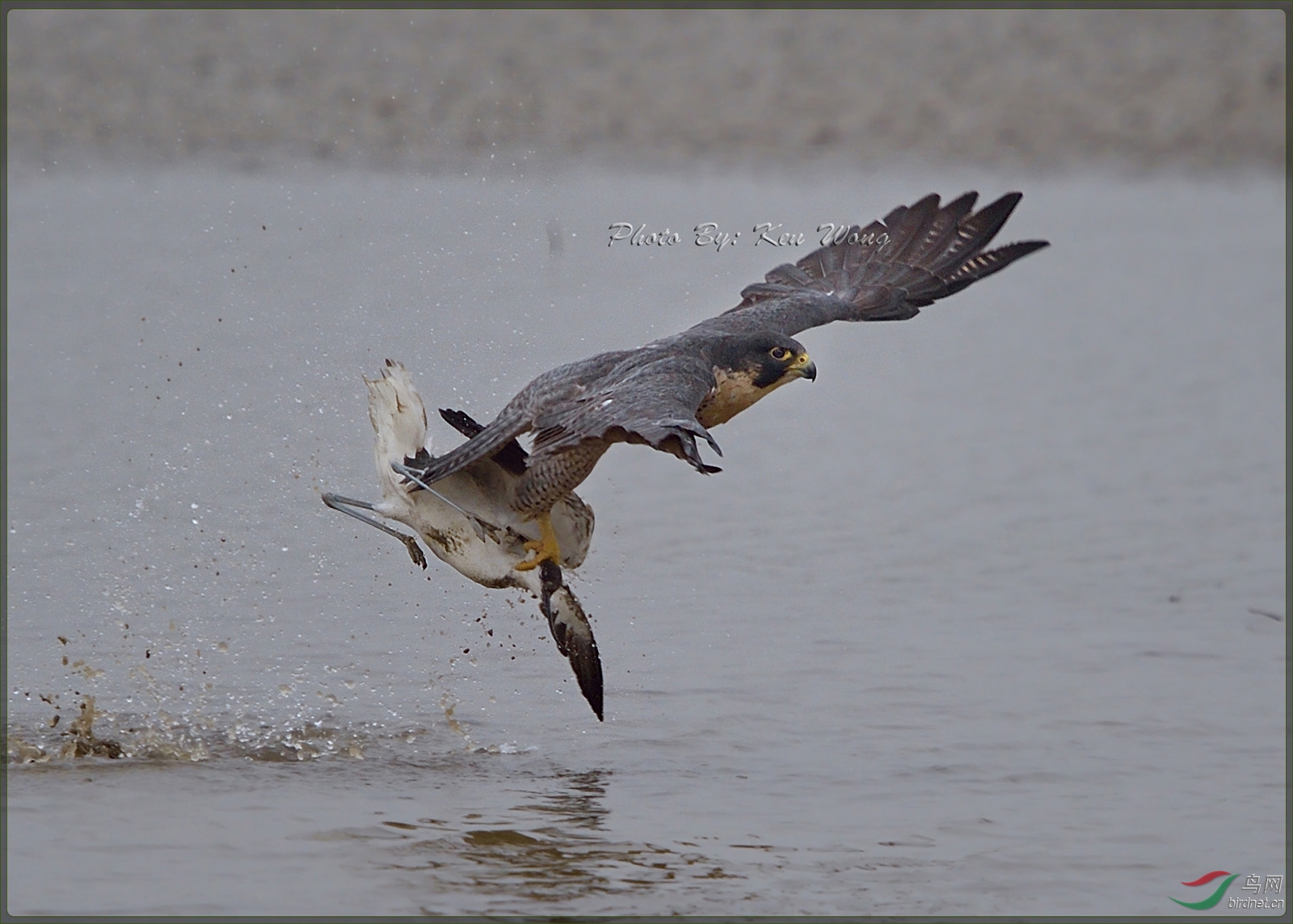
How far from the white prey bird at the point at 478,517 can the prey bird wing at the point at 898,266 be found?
1764 mm

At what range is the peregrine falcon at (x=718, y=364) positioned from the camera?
722cm

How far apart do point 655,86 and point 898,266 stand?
13856mm

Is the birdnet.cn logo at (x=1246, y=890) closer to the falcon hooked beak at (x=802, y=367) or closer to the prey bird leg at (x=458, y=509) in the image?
the falcon hooked beak at (x=802, y=367)

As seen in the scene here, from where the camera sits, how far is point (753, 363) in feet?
26.9

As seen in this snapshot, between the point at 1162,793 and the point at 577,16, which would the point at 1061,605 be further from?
the point at 577,16

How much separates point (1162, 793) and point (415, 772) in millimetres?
3347

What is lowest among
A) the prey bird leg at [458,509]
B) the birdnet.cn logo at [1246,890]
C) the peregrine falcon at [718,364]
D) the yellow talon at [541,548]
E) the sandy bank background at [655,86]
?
the birdnet.cn logo at [1246,890]

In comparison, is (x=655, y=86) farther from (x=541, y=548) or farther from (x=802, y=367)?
(x=541, y=548)

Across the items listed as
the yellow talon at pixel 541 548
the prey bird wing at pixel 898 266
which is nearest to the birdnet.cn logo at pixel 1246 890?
the yellow talon at pixel 541 548

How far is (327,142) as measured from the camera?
2091cm

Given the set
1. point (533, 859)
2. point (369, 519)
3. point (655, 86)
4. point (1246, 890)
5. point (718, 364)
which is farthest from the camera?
point (655, 86)

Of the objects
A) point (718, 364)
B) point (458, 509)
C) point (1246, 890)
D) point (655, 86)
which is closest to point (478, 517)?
point (458, 509)

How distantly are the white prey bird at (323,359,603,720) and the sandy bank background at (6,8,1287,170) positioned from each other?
12229 millimetres

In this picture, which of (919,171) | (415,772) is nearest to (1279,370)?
(919,171)
